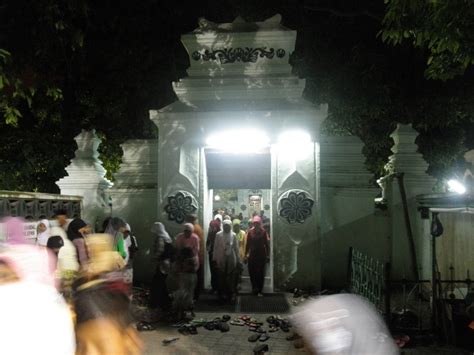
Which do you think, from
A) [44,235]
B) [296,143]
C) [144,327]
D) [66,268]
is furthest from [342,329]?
[296,143]

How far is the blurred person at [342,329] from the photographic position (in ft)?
9.59

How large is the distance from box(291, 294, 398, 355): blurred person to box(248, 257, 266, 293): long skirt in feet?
20.9

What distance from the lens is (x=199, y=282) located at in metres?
9.33

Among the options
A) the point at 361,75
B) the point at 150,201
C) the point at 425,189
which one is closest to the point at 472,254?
the point at 425,189

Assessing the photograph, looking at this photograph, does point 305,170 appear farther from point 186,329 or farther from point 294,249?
point 186,329

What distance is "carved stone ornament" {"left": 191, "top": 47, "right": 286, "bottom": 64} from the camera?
33.3ft

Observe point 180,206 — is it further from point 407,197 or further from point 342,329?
point 342,329

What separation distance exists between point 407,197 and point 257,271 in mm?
3688

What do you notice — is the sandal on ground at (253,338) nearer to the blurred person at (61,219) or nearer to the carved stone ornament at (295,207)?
the carved stone ornament at (295,207)

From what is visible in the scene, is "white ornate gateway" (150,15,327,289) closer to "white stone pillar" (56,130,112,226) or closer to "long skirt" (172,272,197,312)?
"white stone pillar" (56,130,112,226)

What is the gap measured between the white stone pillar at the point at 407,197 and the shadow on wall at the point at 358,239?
0.22 m

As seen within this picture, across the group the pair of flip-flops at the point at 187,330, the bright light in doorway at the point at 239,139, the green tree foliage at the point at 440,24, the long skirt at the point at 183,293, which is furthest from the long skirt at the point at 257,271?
the green tree foliage at the point at 440,24

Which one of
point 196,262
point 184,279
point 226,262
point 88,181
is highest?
point 88,181

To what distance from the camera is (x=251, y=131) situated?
378 inches
